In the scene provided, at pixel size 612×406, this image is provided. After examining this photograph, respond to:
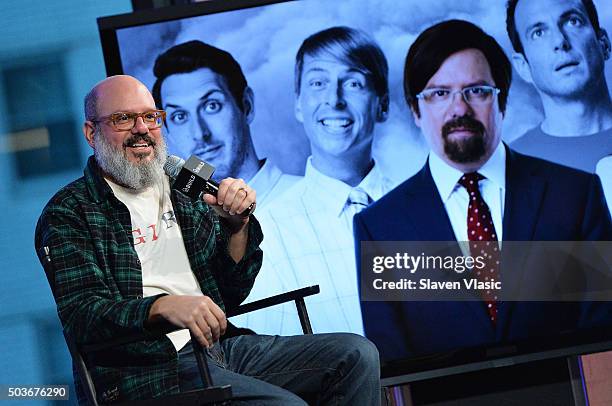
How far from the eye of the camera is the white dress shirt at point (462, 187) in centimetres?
387

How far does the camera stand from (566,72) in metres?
3.83

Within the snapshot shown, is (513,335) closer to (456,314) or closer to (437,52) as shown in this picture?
(456,314)

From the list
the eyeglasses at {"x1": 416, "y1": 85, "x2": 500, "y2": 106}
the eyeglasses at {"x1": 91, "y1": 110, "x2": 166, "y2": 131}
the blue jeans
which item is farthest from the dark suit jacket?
the eyeglasses at {"x1": 91, "y1": 110, "x2": 166, "y2": 131}

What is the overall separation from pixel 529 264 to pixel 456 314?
34cm

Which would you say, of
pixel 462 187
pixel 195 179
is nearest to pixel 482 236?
pixel 462 187

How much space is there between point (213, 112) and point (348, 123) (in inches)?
20.8

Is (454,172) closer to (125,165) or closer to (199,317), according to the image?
A: (125,165)

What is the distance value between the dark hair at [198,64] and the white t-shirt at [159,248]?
121 cm

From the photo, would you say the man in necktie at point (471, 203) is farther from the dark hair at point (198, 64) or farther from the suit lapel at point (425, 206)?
the dark hair at point (198, 64)

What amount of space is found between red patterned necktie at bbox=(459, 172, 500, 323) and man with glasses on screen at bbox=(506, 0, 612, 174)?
0.86 feet

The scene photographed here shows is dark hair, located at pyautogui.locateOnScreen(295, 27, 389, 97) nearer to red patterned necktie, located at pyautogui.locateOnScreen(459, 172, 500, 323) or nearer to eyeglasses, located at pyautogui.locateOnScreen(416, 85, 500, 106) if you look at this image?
eyeglasses, located at pyautogui.locateOnScreen(416, 85, 500, 106)

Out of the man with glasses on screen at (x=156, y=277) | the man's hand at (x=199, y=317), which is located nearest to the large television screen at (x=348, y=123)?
the man with glasses on screen at (x=156, y=277)

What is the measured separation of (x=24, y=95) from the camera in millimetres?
4145

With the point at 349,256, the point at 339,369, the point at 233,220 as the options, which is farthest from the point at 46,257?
the point at 349,256
